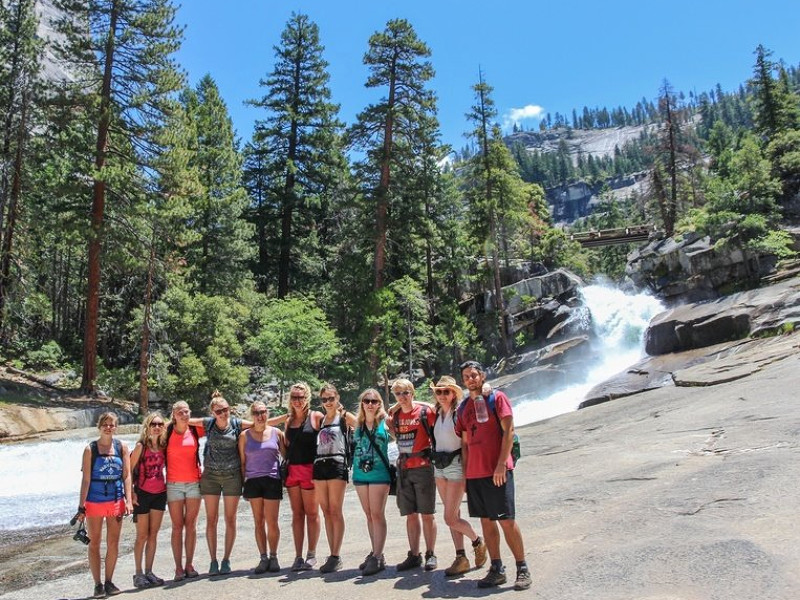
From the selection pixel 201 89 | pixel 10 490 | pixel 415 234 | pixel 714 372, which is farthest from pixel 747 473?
pixel 201 89

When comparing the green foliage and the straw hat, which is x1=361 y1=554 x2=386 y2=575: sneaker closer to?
the straw hat

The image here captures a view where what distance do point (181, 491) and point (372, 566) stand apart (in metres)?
2.14

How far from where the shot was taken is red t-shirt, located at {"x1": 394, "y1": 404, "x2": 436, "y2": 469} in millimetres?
5684

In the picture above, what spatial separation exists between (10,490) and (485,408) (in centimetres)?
1221

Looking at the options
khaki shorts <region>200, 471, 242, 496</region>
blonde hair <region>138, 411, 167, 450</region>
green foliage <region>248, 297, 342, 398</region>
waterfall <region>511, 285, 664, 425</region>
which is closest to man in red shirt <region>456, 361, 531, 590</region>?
khaki shorts <region>200, 471, 242, 496</region>

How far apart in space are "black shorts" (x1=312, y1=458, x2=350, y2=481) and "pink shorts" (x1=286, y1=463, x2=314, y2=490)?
0.19 m

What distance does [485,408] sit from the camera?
5211 millimetres

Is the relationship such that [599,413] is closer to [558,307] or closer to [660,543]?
[660,543]

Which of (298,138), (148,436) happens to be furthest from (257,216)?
(148,436)

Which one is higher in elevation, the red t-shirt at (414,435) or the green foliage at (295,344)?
the green foliage at (295,344)

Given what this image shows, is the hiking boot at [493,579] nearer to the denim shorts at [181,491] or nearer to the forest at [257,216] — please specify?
the denim shorts at [181,491]

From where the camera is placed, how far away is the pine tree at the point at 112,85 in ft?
68.3

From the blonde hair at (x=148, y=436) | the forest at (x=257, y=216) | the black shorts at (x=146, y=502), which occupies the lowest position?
Result: the black shorts at (x=146, y=502)

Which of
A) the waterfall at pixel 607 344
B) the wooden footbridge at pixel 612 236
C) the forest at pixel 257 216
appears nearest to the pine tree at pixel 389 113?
the forest at pixel 257 216
